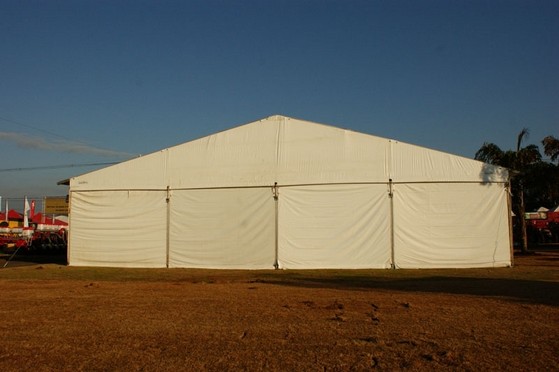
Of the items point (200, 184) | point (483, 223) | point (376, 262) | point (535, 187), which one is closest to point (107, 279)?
point (200, 184)

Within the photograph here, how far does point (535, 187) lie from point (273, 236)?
61.6 feet

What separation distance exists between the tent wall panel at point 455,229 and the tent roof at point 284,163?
0.67 m

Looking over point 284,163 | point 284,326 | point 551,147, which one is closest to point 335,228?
point 284,163

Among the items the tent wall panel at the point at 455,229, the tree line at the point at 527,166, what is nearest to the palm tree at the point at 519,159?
the tree line at the point at 527,166

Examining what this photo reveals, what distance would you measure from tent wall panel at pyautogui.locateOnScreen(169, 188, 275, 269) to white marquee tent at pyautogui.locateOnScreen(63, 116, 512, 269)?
0.14 ft

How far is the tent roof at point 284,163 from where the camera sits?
20.2 metres

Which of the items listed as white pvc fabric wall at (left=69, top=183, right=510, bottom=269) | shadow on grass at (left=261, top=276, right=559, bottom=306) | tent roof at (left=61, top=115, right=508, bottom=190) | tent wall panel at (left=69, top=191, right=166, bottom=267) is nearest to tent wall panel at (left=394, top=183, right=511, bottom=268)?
white pvc fabric wall at (left=69, top=183, right=510, bottom=269)

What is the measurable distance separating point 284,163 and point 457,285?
9.27 meters

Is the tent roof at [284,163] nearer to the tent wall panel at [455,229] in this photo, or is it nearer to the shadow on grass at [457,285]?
the tent wall panel at [455,229]

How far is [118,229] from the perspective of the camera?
22.2 m

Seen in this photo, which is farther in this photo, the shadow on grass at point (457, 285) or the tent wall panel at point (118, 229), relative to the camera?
the tent wall panel at point (118, 229)

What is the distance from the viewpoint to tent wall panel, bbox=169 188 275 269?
68.0 feet

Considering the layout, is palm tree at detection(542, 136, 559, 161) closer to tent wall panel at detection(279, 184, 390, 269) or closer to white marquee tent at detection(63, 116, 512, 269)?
white marquee tent at detection(63, 116, 512, 269)

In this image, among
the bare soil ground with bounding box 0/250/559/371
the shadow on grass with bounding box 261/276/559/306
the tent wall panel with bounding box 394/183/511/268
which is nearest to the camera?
the bare soil ground with bounding box 0/250/559/371
